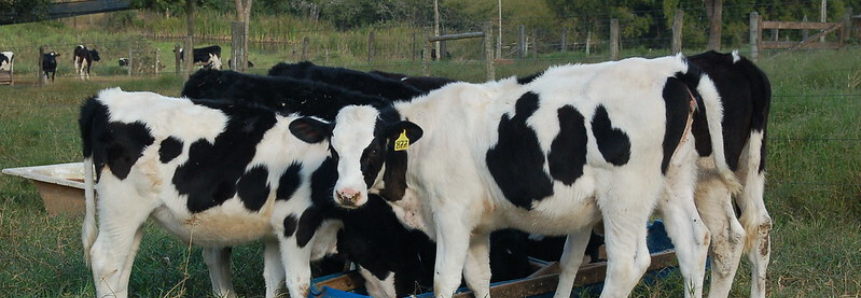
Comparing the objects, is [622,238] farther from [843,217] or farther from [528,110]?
[843,217]

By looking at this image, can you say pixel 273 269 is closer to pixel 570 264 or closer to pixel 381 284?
pixel 381 284

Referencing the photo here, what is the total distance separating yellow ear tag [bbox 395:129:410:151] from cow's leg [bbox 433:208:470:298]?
483 mm

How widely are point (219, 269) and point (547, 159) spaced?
270 centimetres

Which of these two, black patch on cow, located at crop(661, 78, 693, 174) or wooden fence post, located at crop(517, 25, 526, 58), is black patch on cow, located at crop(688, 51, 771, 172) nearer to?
black patch on cow, located at crop(661, 78, 693, 174)

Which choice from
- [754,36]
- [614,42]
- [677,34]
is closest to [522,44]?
[754,36]

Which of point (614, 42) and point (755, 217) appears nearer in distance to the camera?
point (755, 217)

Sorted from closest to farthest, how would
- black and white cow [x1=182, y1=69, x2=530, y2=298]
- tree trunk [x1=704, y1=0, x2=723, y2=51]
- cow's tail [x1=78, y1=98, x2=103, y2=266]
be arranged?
cow's tail [x1=78, y1=98, x2=103, y2=266]
black and white cow [x1=182, y1=69, x2=530, y2=298]
tree trunk [x1=704, y1=0, x2=723, y2=51]

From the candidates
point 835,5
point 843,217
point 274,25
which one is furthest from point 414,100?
point 835,5

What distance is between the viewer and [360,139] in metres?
5.74

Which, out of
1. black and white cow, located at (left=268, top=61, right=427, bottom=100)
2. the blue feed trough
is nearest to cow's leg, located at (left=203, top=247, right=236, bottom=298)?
the blue feed trough

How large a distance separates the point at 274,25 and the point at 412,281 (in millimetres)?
29563

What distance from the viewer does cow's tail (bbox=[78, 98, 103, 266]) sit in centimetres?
625

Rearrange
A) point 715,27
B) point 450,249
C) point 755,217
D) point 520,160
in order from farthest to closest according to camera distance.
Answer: point 715,27, point 755,217, point 450,249, point 520,160

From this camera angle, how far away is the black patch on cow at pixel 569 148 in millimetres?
5508
